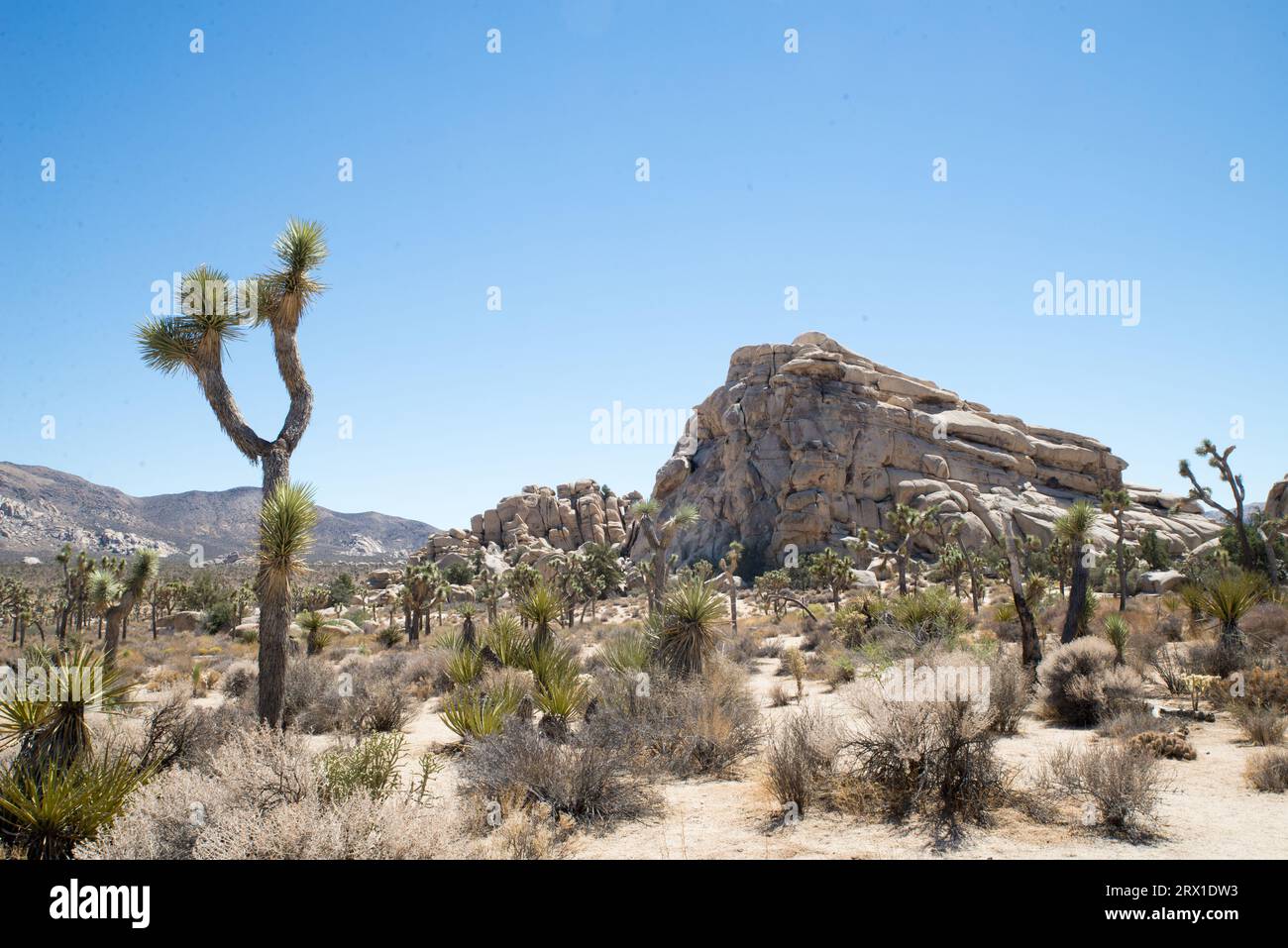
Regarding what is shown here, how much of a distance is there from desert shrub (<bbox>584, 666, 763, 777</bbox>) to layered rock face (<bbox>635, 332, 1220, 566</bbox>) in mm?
62213

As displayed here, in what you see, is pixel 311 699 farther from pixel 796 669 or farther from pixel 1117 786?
pixel 1117 786

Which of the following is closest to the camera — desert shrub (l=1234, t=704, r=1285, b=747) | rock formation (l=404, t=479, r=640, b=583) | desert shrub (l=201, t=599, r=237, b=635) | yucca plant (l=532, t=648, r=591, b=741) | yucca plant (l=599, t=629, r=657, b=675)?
desert shrub (l=1234, t=704, r=1285, b=747)

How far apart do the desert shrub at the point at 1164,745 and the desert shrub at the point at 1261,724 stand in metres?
1.22

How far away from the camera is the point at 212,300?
11633mm

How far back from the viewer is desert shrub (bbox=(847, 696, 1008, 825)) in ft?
24.7

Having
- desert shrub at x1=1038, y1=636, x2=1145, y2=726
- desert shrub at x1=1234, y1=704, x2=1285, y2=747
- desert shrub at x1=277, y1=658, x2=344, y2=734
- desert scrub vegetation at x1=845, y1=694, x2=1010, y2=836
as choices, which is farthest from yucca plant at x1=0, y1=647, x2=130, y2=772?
desert shrub at x1=1234, y1=704, x2=1285, y2=747

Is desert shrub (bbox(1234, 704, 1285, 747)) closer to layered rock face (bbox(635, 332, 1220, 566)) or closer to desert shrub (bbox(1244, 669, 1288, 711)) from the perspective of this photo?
desert shrub (bbox(1244, 669, 1288, 711))

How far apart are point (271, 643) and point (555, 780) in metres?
5.61

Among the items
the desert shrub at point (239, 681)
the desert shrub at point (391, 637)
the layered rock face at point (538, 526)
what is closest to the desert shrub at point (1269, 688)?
the desert shrub at point (239, 681)

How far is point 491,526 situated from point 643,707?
90626 millimetres

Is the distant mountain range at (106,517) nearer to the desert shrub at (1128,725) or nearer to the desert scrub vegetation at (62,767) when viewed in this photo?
the desert scrub vegetation at (62,767)
